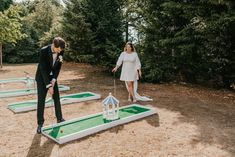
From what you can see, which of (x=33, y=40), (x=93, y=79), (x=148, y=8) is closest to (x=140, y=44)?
(x=148, y=8)

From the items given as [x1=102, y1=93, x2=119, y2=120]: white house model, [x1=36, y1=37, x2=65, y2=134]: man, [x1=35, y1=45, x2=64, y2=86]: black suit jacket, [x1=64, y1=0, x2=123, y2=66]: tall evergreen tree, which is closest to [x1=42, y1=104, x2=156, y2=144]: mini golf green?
[x1=102, y1=93, x2=119, y2=120]: white house model

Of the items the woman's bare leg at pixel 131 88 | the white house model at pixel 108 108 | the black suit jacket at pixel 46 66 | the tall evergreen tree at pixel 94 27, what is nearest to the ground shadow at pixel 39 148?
the black suit jacket at pixel 46 66

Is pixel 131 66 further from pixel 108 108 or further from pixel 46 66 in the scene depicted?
pixel 46 66

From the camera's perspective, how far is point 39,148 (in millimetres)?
5574

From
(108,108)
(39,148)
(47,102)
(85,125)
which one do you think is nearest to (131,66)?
(108,108)

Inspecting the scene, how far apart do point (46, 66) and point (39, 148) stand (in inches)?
66.3

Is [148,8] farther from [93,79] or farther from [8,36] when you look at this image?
[8,36]

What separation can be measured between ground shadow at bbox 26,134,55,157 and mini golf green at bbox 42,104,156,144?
0.56ft

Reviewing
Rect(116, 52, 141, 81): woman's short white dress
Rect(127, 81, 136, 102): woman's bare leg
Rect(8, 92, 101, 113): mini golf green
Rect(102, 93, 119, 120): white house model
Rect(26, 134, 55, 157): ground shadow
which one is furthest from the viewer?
Rect(127, 81, 136, 102): woman's bare leg

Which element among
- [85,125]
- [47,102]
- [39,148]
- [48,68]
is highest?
[48,68]

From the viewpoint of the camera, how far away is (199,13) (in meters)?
11.4

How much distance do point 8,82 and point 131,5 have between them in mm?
6863

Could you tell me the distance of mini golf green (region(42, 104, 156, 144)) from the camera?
601 centimetres

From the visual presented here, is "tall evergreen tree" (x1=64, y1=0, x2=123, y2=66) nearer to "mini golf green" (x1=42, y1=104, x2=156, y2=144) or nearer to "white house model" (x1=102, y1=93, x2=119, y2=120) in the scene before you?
"mini golf green" (x1=42, y1=104, x2=156, y2=144)
